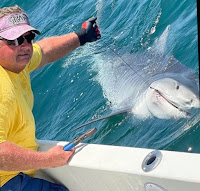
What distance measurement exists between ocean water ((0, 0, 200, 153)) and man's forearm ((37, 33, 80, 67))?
115 cm

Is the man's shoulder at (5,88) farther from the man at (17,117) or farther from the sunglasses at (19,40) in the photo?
the sunglasses at (19,40)

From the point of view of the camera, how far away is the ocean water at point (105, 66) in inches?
156

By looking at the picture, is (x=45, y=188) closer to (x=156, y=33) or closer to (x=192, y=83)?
(x=192, y=83)

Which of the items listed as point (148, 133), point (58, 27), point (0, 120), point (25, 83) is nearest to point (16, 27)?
point (25, 83)

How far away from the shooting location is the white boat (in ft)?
6.71

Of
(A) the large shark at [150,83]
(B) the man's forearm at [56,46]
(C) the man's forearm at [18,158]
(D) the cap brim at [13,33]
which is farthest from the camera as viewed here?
(A) the large shark at [150,83]

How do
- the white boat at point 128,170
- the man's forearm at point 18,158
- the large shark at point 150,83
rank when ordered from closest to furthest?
1. the white boat at point 128,170
2. the man's forearm at point 18,158
3. the large shark at point 150,83

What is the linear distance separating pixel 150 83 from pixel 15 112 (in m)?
2.29

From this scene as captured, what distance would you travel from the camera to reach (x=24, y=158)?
2344mm

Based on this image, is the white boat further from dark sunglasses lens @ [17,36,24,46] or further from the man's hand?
the man's hand

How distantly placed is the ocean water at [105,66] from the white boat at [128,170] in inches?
46.9

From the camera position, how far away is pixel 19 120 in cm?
253

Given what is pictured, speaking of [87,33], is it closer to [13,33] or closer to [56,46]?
[56,46]

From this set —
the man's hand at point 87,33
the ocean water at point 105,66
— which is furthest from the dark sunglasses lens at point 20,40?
the ocean water at point 105,66
